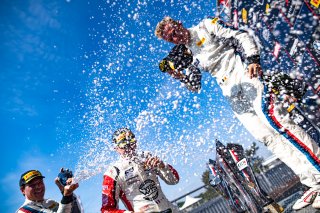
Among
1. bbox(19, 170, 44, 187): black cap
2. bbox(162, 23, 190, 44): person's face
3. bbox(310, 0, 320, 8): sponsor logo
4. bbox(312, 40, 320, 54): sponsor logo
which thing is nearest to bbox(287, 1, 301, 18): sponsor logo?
bbox(310, 0, 320, 8): sponsor logo

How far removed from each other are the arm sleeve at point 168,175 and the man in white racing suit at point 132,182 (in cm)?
7

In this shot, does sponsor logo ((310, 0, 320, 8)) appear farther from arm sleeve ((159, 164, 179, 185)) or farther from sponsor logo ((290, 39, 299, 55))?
arm sleeve ((159, 164, 179, 185))

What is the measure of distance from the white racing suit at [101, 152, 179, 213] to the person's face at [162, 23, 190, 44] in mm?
1797

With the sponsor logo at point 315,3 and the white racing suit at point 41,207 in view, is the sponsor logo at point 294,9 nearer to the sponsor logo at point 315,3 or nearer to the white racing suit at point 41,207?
the sponsor logo at point 315,3

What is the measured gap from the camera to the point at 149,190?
338cm

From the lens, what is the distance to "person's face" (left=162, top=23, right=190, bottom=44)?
388 centimetres

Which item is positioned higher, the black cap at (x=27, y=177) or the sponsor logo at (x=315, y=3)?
the black cap at (x=27, y=177)

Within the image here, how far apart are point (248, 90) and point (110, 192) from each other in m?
2.20

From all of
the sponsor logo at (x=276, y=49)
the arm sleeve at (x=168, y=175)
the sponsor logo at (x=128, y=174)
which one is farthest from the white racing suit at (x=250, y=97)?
the sponsor logo at (x=128, y=174)

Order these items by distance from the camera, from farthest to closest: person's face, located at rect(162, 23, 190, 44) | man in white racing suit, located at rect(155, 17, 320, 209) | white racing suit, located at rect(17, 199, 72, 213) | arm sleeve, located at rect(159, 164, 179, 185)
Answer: person's face, located at rect(162, 23, 190, 44) < arm sleeve, located at rect(159, 164, 179, 185) < white racing suit, located at rect(17, 199, 72, 213) < man in white racing suit, located at rect(155, 17, 320, 209)

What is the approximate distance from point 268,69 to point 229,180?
3239 mm

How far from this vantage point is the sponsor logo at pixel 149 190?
11.0 ft

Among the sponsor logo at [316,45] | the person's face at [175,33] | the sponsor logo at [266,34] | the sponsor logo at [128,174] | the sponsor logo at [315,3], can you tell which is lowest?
the sponsor logo at [128,174]

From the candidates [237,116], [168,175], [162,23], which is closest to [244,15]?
[162,23]
